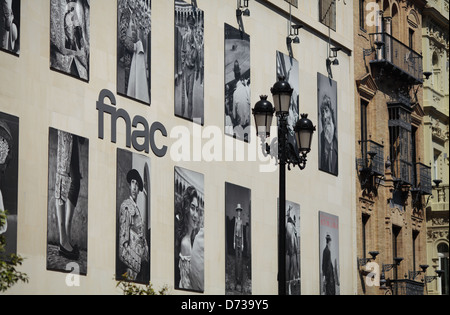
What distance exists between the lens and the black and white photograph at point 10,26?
89.8 ft

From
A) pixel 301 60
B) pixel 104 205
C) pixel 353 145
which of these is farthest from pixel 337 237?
pixel 104 205

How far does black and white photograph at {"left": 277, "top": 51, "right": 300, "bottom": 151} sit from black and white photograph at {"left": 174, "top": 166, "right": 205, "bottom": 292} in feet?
20.2

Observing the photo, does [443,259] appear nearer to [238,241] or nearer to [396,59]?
[396,59]

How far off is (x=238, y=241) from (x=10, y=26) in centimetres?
1142

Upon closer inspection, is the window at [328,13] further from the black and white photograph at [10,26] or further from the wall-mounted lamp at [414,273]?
the black and white photograph at [10,26]

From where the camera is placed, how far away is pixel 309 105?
41.4 metres

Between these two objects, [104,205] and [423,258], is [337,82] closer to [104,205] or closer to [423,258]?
[423,258]

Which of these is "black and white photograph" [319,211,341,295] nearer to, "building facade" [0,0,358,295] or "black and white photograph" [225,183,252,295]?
"building facade" [0,0,358,295]

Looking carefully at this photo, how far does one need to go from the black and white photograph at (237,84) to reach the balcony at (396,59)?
1013cm

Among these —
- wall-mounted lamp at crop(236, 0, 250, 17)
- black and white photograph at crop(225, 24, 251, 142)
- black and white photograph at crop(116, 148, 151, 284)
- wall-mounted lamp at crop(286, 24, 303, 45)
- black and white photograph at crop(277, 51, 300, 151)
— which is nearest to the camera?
black and white photograph at crop(116, 148, 151, 284)

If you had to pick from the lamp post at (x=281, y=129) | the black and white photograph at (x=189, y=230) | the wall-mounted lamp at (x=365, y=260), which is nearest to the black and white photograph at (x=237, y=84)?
the black and white photograph at (x=189, y=230)

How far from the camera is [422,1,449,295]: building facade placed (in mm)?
51938

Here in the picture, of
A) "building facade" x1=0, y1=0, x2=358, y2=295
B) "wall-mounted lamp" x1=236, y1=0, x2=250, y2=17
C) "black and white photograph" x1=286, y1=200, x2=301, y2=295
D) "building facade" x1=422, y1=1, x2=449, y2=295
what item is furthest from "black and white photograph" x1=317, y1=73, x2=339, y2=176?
"building facade" x1=422, y1=1, x2=449, y2=295
